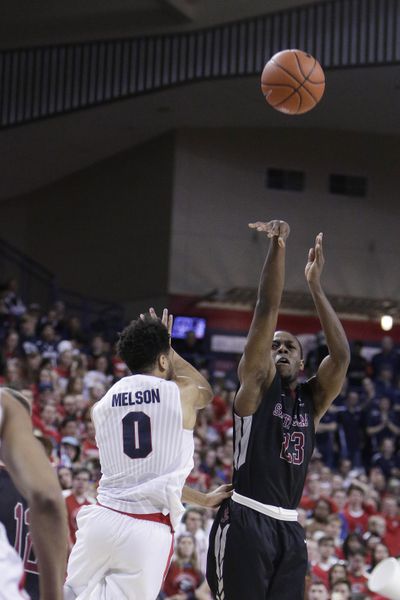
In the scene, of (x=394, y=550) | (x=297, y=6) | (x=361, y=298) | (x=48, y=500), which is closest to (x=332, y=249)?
(x=361, y=298)

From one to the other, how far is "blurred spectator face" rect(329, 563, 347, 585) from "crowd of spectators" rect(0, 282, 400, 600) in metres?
0.01

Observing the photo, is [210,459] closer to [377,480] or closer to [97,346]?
[377,480]

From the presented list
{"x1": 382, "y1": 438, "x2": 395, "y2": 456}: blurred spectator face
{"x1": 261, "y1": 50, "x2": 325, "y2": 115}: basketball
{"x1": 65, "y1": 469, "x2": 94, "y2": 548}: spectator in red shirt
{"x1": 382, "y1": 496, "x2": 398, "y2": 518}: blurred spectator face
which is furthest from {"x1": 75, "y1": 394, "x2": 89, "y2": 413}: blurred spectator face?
{"x1": 382, "y1": 438, "x2": 395, "y2": 456}: blurred spectator face

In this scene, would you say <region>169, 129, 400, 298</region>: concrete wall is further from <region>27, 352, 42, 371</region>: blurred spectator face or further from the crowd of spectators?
<region>27, 352, 42, 371</region>: blurred spectator face

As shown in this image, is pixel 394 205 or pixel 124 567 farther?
pixel 394 205

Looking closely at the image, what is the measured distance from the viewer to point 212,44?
16375mm

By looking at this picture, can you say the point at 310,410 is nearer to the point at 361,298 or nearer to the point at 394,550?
the point at 394,550

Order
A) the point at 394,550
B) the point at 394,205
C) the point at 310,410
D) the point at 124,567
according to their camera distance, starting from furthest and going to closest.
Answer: the point at 394,205 < the point at 394,550 < the point at 310,410 < the point at 124,567

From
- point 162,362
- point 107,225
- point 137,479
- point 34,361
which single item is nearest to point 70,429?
point 34,361

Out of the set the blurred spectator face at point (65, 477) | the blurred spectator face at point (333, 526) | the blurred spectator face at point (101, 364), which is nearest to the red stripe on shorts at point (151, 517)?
the blurred spectator face at point (65, 477)

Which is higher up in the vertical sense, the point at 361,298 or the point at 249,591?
the point at 361,298

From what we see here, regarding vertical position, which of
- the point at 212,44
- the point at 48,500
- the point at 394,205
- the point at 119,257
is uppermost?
the point at 212,44

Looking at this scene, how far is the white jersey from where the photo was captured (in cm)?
439

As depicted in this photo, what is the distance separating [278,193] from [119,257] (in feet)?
11.8
